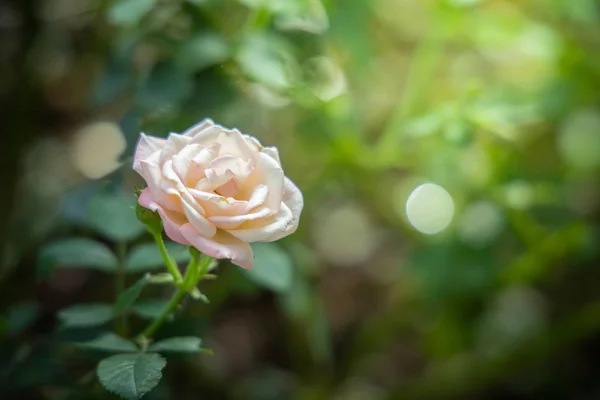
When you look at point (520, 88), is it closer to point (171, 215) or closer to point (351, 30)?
point (351, 30)

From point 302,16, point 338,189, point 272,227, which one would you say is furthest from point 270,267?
point 338,189

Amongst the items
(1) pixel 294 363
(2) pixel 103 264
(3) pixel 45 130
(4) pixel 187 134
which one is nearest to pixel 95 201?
(2) pixel 103 264

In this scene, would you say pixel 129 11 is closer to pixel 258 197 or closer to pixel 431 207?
pixel 258 197

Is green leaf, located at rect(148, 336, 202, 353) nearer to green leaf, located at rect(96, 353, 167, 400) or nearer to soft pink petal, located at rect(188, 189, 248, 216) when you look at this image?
green leaf, located at rect(96, 353, 167, 400)

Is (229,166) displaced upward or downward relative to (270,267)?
upward

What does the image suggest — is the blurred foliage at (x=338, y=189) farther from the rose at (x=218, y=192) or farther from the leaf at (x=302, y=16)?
the rose at (x=218, y=192)

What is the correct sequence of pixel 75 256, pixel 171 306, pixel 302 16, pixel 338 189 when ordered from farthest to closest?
pixel 338 189 < pixel 302 16 < pixel 75 256 < pixel 171 306
